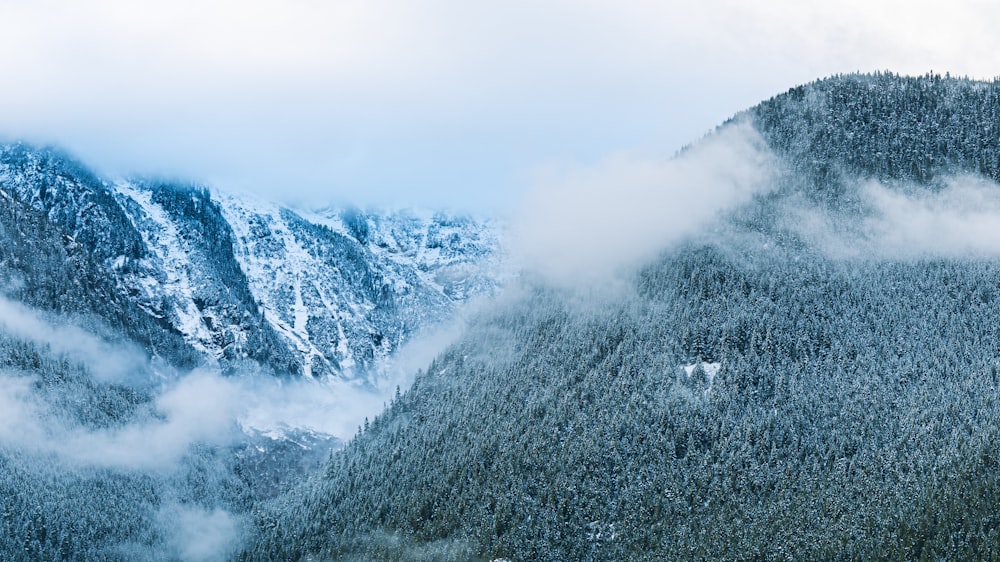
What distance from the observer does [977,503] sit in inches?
7849

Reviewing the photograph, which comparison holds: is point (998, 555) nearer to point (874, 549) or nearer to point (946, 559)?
point (946, 559)

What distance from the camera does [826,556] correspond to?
200 meters

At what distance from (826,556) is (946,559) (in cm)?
2132

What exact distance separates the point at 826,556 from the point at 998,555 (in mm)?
30085

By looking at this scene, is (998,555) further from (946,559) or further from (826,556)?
(826,556)

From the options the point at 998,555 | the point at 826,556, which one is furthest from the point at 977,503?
the point at 826,556

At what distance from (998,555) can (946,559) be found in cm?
882

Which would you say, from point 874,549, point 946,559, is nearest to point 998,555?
point 946,559

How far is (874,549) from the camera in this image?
197500mm

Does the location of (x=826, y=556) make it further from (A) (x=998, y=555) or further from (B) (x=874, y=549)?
(A) (x=998, y=555)

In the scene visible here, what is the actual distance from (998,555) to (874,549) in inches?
839

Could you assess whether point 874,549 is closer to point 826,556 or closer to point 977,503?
point 826,556

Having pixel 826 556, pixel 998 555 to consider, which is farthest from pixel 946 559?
pixel 826 556
